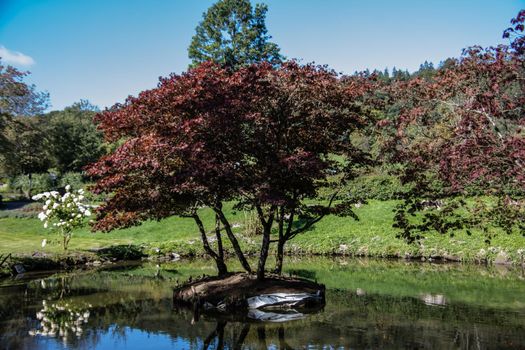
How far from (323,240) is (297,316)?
17.5m

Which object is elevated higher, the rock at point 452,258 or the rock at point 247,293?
the rock at point 452,258

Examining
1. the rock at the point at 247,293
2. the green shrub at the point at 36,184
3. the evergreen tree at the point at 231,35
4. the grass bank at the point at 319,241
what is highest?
the evergreen tree at the point at 231,35

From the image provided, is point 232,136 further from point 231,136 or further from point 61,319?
point 61,319

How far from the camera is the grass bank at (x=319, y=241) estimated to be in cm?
2609

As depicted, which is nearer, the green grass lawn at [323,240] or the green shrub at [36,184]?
the green grass lawn at [323,240]

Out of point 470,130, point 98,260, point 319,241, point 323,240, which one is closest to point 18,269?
point 98,260

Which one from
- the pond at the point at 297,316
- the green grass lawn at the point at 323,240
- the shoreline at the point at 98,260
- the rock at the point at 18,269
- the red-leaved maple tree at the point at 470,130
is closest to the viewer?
the red-leaved maple tree at the point at 470,130

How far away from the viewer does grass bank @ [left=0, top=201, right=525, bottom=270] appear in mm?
26094

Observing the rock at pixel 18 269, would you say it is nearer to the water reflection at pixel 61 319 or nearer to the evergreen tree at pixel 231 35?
the water reflection at pixel 61 319

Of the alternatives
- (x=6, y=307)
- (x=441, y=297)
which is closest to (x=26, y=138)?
(x=6, y=307)

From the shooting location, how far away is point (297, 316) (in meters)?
13.5

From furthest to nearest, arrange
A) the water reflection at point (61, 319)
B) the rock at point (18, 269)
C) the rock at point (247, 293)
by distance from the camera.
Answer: the rock at point (18, 269) < the rock at point (247, 293) < the water reflection at point (61, 319)

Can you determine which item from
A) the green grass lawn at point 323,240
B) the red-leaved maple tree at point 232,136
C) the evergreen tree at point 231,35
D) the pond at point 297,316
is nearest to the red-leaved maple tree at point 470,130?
the red-leaved maple tree at point 232,136

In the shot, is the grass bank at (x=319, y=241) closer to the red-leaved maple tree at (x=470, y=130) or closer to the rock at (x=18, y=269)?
the rock at (x=18, y=269)
